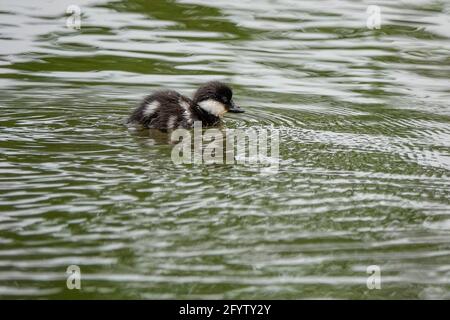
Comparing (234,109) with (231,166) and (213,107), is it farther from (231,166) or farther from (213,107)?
(231,166)

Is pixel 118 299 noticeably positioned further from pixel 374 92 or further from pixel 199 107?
pixel 374 92

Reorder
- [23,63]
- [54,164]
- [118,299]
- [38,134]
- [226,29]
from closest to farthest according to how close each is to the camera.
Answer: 1. [118,299]
2. [54,164]
3. [38,134]
4. [23,63]
5. [226,29]

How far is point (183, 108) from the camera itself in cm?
571

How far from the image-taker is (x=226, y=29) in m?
7.84

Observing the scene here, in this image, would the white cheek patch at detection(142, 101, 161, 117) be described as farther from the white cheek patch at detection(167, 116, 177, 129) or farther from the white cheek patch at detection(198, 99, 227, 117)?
the white cheek patch at detection(198, 99, 227, 117)

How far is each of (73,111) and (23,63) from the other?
1.30 meters

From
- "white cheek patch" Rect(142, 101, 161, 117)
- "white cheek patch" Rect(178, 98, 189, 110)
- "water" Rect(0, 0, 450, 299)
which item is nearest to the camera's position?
"water" Rect(0, 0, 450, 299)

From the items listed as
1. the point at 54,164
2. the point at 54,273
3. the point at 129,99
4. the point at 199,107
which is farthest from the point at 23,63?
the point at 54,273

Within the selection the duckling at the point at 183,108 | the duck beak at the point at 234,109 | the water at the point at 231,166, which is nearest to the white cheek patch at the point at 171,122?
the duckling at the point at 183,108

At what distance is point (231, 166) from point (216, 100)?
1.22 m

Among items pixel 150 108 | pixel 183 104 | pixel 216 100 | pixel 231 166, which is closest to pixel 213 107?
pixel 216 100

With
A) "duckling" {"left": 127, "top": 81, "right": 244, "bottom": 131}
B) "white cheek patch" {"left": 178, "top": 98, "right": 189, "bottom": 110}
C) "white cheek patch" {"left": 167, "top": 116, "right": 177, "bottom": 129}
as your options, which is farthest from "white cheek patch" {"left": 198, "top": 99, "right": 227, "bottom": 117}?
"white cheek patch" {"left": 167, "top": 116, "right": 177, "bottom": 129}

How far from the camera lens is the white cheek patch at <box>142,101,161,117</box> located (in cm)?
549
